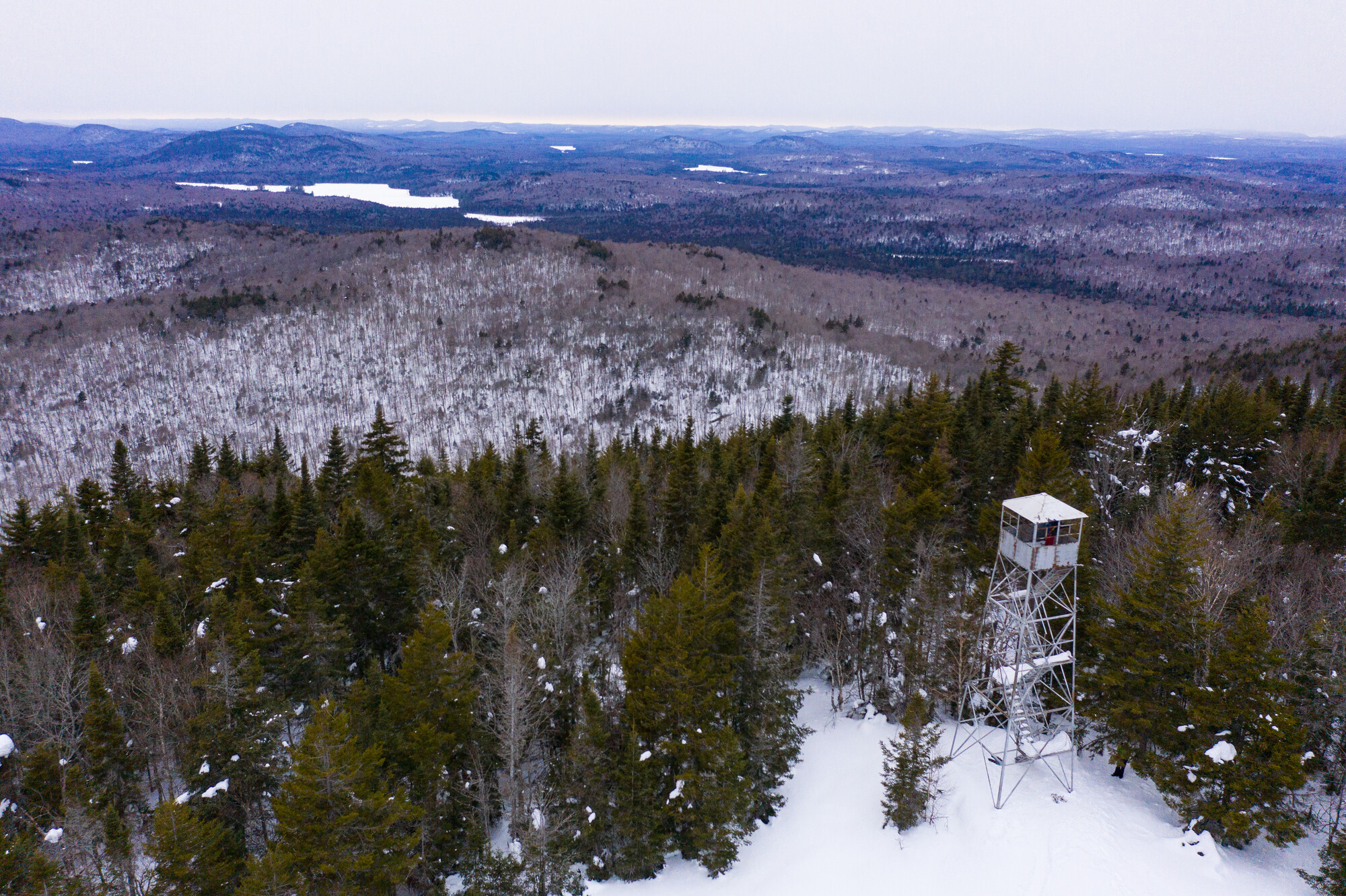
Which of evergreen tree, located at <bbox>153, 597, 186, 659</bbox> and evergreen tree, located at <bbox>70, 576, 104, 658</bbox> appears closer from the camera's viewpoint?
evergreen tree, located at <bbox>153, 597, 186, 659</bbox>

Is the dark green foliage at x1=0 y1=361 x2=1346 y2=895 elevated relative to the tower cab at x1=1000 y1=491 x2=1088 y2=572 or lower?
lower

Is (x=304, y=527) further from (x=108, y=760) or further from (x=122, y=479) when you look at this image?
(x=122, y=479)

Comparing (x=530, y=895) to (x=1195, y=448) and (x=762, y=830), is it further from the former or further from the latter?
(x=1195, y=448)

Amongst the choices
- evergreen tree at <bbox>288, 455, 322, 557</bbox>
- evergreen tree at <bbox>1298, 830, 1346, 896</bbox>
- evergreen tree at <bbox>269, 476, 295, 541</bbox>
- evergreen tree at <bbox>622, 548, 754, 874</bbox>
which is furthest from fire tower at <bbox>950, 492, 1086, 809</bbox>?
evergreen tree at <bbox>269, 476, 295, 541</bbox>

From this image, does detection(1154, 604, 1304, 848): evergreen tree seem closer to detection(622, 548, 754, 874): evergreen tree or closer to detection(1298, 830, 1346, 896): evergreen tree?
detection(1298, 830, 1346, 896): evergreen tree

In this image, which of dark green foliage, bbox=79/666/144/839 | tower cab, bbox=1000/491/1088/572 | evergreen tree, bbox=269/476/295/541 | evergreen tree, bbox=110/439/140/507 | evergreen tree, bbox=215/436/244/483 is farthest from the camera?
evergreen tree, bbox=215/436/244/483

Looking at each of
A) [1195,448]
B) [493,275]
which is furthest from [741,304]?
[1195,448]
